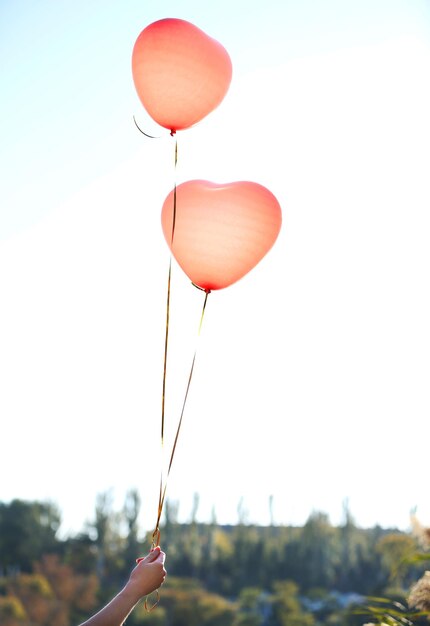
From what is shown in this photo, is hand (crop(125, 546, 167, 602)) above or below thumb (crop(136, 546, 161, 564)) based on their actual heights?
below

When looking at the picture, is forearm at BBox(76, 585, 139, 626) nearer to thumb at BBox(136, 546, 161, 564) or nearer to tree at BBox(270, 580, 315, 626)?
thumb at BBox(136, 546, 161, 564)

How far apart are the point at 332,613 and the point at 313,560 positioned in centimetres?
341

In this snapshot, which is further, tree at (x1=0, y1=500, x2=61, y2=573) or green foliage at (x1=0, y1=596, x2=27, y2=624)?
tree at (x1=0, y1=500, x2=61, y2=573)

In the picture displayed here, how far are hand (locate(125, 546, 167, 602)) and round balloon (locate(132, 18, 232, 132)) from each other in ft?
4.54

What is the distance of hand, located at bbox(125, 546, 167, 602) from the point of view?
1.39m

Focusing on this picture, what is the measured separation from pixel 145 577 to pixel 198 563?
24.2m

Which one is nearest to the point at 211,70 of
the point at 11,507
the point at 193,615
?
the point at 193,615

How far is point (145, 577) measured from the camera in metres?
1.42

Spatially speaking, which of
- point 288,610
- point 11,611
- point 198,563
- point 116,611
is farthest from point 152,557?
point 198,563

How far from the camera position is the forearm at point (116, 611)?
1.29 meters

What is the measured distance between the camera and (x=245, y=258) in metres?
2.30

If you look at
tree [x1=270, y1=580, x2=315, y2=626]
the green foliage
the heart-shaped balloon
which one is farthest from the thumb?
tree [x1=270, y1=580, x2=315, y2=626]

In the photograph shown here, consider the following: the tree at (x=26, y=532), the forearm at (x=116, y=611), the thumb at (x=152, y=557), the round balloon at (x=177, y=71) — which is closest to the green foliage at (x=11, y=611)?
the tree at (x=26, y=532)

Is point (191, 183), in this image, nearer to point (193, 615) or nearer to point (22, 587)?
point (193, 615)
